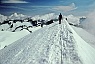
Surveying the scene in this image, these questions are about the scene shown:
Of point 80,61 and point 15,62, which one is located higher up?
point 80,61

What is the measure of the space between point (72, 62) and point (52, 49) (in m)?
1.03

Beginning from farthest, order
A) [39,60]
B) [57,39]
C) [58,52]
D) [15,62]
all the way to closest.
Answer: [57,39], [15,62], [58,52], [39,60]

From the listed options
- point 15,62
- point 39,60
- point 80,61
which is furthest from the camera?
point 15,62

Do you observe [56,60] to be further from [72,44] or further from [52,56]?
[72,44]

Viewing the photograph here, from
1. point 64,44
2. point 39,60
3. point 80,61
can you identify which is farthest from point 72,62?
point 64,44

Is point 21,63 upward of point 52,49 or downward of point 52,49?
downward

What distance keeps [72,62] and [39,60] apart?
0.90 m

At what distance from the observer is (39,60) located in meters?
4.41

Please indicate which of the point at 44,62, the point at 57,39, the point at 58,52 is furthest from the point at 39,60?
the point at 57,39

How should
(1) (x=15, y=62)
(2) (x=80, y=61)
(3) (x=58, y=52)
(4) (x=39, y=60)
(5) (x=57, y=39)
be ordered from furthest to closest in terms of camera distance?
1. (5) (x=57, y=39)
2. (1) (x=15, y=62)
3. (3) (x=58, y=52)
4. (4) (x=39, y=60)
5. (2) (x=80, y=61)

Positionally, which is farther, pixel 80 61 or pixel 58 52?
pixel 58 52

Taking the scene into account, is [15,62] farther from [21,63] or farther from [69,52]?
[69,52]

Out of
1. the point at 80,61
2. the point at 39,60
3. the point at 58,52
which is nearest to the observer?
the point at 80,61

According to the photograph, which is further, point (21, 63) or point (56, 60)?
point (21, 63)
